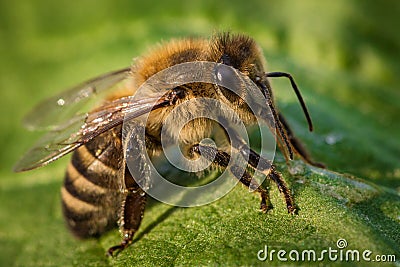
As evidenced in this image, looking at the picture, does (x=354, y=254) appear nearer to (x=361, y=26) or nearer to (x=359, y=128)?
(x=359, y=128)

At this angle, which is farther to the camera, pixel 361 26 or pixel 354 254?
pixel 361 26

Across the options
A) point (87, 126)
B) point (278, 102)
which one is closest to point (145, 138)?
point (87, 126)

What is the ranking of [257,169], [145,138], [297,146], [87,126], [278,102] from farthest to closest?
[278,102], [297,146], [145,138], [87,126], [257,169]

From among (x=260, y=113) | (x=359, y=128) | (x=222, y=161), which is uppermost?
(x=260, y=113)

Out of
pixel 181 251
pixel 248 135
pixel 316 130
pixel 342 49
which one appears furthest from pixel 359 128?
pixel 181 251

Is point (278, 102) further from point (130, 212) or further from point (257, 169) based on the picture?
point (130, 212)

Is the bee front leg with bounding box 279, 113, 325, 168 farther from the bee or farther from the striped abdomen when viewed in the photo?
the striped abdomen
